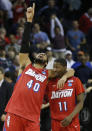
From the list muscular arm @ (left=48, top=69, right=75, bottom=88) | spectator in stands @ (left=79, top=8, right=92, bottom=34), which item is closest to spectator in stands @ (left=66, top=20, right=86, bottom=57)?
spectator in stands @ (left=79, top=8, right=92, bottom=34)

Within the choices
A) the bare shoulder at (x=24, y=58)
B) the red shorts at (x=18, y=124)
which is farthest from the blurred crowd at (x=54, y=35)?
the red shorts at (x=18, y=124)

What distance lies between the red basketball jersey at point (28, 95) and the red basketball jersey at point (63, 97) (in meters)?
0.59

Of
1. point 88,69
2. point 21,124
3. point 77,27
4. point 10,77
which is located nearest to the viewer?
point 21,124

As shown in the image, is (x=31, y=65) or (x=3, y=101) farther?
(x=3, y=101)

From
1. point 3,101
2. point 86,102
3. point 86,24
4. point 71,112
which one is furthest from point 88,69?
point 86,24

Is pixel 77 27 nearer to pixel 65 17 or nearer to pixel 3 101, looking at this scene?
pixel 65 17

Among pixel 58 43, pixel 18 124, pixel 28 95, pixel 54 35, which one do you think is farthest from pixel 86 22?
pixel 18 124

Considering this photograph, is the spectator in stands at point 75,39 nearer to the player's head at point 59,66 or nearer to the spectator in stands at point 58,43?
the spectator in stands at point 58,43

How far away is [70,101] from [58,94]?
0.24 m

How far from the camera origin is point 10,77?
28.7ft

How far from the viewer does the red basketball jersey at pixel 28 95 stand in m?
5.55

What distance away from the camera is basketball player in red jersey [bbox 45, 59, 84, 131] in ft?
20.4

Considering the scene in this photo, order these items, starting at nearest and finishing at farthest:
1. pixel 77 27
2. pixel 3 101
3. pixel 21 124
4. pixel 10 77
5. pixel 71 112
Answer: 1. pixel 21 124
2. pixel 71 112
3. pixel 3 101
4. pixel 10 77
5. pixel 77 27

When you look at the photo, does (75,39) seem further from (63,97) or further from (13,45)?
(63,97)
